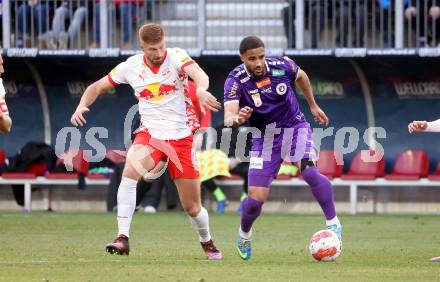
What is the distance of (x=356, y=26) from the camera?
21359 mm

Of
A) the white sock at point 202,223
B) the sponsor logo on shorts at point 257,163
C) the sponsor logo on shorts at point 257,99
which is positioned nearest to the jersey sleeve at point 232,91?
the sponsor logo on shorts at point 257,99

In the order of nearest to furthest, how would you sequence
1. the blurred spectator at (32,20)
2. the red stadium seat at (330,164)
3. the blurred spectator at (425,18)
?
the blurred spectator at (425,18) → the red stadium seat at (330,164) → the blurred spectator at (32,20)

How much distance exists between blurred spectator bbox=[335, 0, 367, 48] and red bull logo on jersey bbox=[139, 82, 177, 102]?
1039 centimetres

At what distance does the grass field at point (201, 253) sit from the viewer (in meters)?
9.59

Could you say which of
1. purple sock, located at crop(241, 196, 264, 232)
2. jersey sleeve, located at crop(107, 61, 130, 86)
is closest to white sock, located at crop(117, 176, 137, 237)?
jersey sleeve, located at crop(107, 61, 130, 86)

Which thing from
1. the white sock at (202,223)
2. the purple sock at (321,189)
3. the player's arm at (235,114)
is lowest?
the white sock at (202,223)

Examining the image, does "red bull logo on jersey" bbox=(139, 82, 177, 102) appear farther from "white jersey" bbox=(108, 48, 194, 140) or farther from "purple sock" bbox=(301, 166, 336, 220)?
"purple sock" bbox=(301, 166, 336, 220)

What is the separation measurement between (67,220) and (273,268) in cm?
912

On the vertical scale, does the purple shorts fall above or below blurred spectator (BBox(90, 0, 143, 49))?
below

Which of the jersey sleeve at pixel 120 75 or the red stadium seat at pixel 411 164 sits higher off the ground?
the jersey sleeve at pixel 120 75

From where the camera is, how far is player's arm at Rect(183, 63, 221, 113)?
31.3 ft

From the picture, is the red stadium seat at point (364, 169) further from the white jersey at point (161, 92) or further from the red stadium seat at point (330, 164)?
the white jersey at point (161, 92)

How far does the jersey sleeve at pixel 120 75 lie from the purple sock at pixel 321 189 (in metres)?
1.97

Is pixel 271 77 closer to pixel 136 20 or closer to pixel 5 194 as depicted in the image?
pixel 136 20
